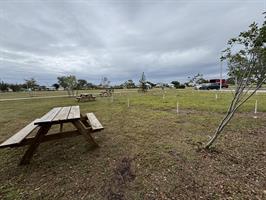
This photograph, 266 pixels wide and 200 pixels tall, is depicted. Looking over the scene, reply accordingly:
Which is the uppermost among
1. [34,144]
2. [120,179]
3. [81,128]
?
[81,128]

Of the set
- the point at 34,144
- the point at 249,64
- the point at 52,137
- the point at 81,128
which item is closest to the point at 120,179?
the point at 81,128

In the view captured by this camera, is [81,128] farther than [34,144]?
Yes

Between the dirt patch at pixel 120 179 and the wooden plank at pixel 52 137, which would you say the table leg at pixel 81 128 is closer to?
the wooden plank at pixel 52 137

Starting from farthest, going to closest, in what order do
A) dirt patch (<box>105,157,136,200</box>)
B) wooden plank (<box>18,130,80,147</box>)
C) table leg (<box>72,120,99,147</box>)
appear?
table leg (<box>72,120,99,147</box>)
wooden plank (<box>18,130,80,147</box>)
dirt patch (<box>105,157,136,200</box>)

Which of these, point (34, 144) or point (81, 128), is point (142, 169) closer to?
point (81, 128)

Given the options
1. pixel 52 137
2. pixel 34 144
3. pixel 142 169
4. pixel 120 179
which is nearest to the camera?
pixel 120 179

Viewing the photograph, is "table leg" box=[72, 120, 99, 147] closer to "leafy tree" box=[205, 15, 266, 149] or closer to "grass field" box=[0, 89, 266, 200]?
"grass field" box=[0, 89, 266, 200]

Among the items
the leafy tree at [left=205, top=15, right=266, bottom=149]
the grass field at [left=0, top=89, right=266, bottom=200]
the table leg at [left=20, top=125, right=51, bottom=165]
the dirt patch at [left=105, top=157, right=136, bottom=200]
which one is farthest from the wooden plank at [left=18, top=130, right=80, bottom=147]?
the leafy tree at [left=205, top=15, right=266, bottom=149]

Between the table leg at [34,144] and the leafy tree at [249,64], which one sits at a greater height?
the leafy tree at [249,64]

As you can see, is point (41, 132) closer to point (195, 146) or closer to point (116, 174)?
point (116, 174)

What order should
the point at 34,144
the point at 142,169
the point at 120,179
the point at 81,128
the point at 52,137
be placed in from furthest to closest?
the point at 81,128
the point at 52,137
the point at 34,144
the point at 142,169
the point at 120,179

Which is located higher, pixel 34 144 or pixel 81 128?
pixel 81 128

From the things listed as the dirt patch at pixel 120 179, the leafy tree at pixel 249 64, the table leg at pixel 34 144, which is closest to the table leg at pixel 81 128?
the table leg at pixel 34 144

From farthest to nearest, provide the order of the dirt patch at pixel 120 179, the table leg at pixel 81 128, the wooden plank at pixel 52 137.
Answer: the table leg at pixel 81 128 < the wooden plank at pixel 52 137 < the dirt patch at pixel 120 179
